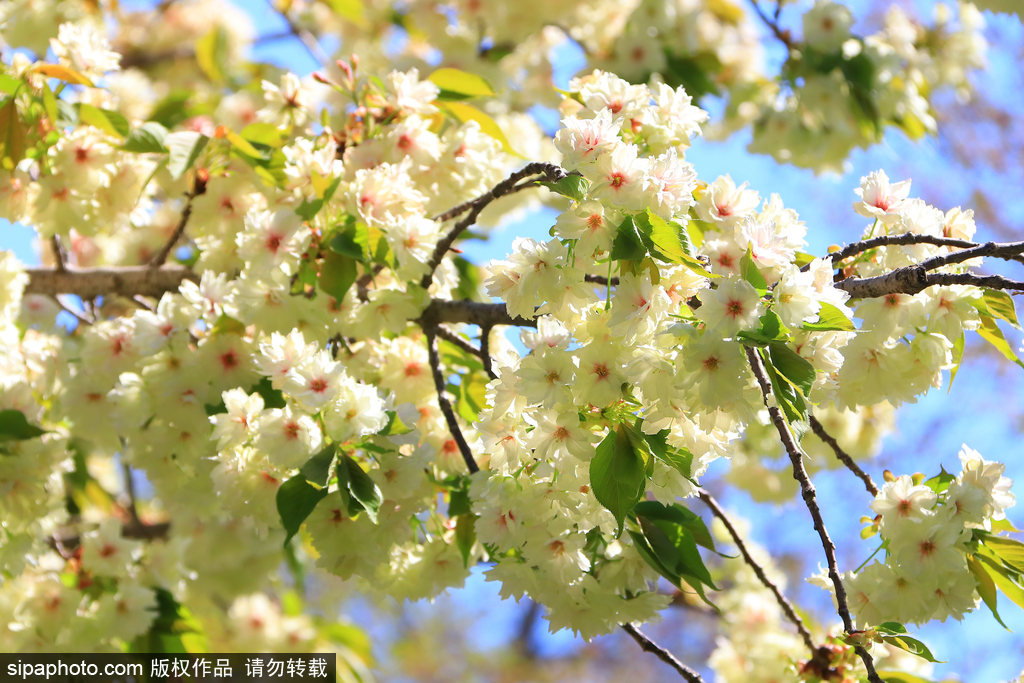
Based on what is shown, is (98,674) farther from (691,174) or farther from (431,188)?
(691,174)

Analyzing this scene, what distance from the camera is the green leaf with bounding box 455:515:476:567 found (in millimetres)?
1465

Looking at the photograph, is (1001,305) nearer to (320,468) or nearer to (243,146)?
(320,468)

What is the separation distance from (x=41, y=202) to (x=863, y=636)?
6.25 feet

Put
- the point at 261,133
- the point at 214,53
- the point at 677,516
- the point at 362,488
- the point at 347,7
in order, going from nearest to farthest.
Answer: the point at 362,488 < the point at 677,516 < the point at 261,133 < the point at 347,7 < the point at 214,53

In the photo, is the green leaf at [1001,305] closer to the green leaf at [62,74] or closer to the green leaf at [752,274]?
the green leaf at [752,274]

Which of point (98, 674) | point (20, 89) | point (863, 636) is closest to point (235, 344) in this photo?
point (20, 89)

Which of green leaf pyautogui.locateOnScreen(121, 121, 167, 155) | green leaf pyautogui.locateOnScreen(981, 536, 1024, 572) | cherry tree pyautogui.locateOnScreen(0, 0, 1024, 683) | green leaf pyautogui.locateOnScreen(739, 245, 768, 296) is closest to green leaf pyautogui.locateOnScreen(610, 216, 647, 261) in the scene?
cherry tree pyautogui.locateOnScreen(0, 0, 1024, 683)

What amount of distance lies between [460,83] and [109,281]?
1145 millimetres

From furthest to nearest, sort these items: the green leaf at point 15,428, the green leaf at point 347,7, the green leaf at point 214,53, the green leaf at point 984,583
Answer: the green leaf at point 214,53, the green leaf at point 347,7, the green leaf at point 15,428, the green leaf at point 984,583

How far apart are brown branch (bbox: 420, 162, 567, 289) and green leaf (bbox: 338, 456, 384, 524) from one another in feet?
1.49

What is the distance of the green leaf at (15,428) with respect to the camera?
164 centimetres

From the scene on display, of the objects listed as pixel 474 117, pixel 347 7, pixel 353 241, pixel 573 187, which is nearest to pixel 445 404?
pixel 353 241

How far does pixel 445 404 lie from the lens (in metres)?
1.46

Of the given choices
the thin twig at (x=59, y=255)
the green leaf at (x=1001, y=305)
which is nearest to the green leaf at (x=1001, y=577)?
the green leaf at (x=1001, y=305)
